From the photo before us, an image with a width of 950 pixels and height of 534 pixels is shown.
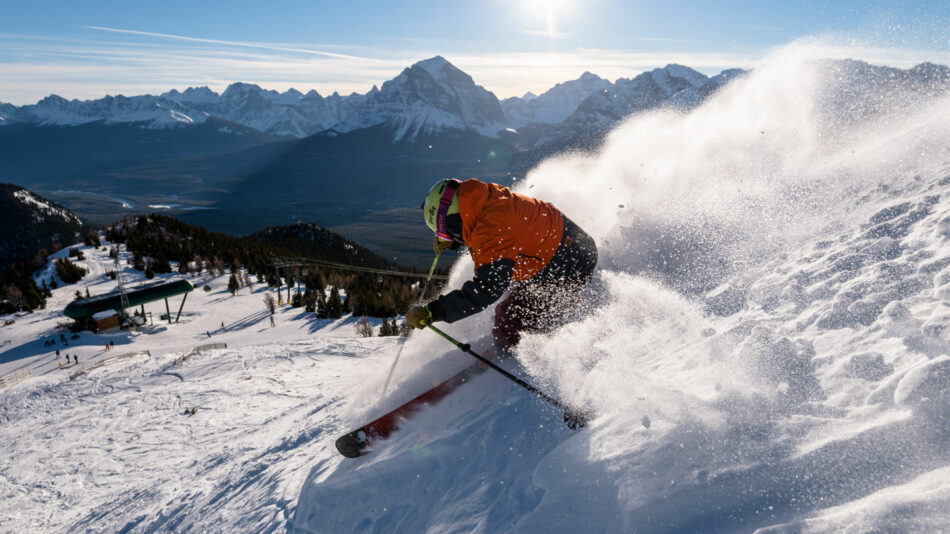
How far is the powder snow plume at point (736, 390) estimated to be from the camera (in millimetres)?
2395

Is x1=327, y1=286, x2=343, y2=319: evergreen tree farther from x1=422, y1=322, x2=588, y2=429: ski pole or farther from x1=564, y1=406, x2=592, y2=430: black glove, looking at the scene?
x1=564, y1=406, x2=592, y2=430: black glove

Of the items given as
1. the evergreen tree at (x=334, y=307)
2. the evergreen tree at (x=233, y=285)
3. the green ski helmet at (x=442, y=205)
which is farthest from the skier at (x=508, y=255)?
the evergreen tree at (x=233, y=285)

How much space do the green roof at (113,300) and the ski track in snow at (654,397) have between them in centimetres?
915

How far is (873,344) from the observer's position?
3.16 m

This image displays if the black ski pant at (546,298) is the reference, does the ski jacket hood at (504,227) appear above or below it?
above

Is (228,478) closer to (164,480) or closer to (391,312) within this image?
(164,480)

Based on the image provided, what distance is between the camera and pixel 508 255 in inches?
175

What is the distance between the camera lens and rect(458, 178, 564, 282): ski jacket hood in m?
4.43

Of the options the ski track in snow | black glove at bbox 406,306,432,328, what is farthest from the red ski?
black glove at bbox 406,306,432,328

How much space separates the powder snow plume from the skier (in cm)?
34

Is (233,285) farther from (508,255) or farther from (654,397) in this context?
(654,397)

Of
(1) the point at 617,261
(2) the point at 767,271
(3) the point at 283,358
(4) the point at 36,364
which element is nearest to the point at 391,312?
(3) the point at 283,358

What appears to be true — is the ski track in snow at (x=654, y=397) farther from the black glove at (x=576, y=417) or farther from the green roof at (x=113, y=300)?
the green roof at (x=113, y=300)

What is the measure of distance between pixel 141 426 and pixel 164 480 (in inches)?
112
